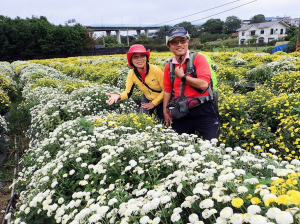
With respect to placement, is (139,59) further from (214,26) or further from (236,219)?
(214,26)

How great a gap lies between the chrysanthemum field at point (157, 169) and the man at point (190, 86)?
1.37 feet

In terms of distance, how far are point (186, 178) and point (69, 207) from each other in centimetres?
103

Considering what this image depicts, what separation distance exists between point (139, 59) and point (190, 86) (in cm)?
105

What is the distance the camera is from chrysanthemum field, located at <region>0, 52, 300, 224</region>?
1.30 m

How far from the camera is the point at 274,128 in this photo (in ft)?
13.2

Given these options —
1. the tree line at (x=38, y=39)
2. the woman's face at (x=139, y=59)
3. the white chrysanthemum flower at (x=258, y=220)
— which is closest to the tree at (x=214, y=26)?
the tree line at (x=38, y=39)

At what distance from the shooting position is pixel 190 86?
292cm

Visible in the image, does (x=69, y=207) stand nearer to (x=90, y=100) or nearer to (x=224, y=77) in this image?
(x=90, y=100)

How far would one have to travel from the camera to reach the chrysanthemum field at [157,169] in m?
1.30

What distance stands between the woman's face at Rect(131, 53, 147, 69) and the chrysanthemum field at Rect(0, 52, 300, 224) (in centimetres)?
85

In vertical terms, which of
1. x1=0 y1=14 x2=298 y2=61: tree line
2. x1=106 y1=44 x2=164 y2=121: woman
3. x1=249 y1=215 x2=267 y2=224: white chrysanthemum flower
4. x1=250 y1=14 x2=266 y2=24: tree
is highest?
x1=250 y1=14 x2=266 y2=24: tree

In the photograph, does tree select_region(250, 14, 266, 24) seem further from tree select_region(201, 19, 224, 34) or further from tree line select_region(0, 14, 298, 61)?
tree line select_region(0, 14, 298, 61)

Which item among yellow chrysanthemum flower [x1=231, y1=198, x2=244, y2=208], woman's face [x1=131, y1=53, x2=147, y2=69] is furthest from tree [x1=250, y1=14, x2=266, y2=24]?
yellow chrysanthemum flower [x1=231, y1=198, x2=244, y2=208]

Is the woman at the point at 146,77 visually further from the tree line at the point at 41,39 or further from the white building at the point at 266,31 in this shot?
the white building at the point at 266,31
